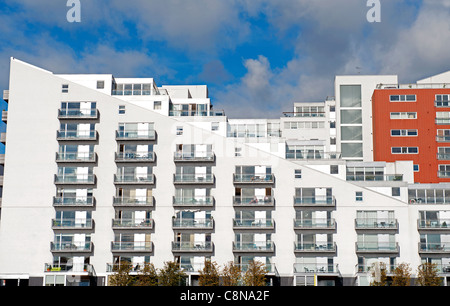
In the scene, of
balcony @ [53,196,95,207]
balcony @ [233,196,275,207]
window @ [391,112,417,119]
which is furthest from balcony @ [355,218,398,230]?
balcony @ [53,196,95,207]

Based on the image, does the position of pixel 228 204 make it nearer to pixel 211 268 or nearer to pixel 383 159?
pixel 211 268

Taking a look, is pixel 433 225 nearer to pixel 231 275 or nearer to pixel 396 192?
pixel 396 192

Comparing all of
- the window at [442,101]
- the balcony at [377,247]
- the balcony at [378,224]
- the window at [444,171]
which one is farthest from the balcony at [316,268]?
the window at [442,101]

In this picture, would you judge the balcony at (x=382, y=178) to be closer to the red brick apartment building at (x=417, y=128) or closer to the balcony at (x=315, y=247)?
the balcony at (x=315, y=247)

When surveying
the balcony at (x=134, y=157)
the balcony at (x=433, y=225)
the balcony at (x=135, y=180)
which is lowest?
the balcony at (x=433, y=225)

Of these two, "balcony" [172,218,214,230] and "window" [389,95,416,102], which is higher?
"window" [389,95,416,102]

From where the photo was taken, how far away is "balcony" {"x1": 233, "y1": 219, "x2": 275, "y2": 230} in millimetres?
95031

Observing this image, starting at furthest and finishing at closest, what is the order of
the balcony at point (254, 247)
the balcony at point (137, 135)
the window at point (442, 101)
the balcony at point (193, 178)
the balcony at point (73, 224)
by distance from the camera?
the window at point (442, 101)
the balcony at point (137, 135)
the balcony at point (193, 178)
the balcony at point (73, 224)
the balcony at point (254, 247)

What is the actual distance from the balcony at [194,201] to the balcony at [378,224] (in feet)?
69.0

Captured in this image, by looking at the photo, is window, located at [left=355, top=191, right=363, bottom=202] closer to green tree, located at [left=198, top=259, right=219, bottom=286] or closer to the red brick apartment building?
the red brick apartment building

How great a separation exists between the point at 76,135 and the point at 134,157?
9.46 m

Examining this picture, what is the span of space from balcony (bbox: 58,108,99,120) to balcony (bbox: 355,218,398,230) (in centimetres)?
4191

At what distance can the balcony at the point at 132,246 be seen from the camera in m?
95.2

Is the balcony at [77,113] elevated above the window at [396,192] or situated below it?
above
